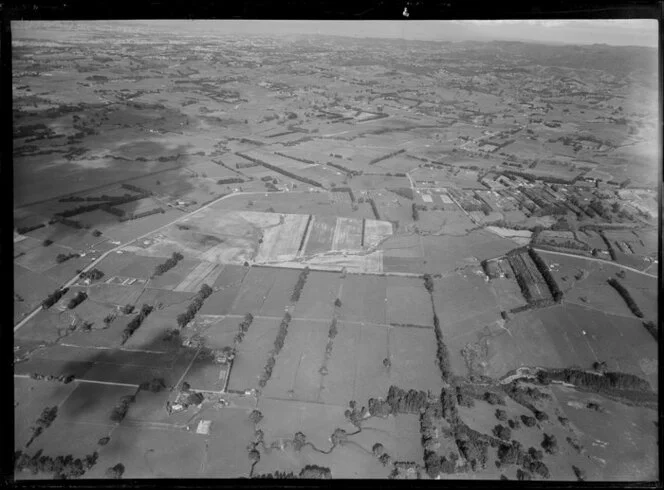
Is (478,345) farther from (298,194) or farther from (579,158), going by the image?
(579,158)

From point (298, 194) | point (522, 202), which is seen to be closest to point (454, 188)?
point (522, 202)

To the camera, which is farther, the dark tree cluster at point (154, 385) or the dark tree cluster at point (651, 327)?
the dark tree cluster at point (651, 327)

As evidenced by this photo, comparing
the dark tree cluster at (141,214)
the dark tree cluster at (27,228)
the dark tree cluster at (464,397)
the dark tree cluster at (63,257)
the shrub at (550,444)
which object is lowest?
the dark tree cluster at (464,397)

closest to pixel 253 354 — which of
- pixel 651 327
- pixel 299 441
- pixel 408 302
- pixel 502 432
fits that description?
pixel 299 441

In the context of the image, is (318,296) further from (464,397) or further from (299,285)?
(464,397)

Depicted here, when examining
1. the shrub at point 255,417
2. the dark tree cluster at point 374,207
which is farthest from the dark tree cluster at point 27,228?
the dark tree cluster at point 374,207

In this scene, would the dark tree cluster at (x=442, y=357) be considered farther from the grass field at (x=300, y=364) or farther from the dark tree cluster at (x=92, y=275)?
the dark tree cluster at (x=92, y=275)
